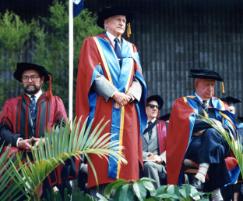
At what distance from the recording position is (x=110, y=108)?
28.5ft

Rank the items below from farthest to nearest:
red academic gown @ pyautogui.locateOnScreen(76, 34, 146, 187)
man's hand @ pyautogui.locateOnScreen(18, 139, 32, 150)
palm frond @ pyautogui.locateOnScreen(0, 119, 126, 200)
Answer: man's hand @ pyautogui.locateOnScreen(18, 139, 32, 150) → red academic gown @ pyautogui.locateOnScreen(76, 34, 146, 187) → palm frond @ pyautogui.locateOnScreen(0, 119, 126, 200)

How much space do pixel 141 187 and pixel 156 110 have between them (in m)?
3.65

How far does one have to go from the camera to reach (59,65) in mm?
12555

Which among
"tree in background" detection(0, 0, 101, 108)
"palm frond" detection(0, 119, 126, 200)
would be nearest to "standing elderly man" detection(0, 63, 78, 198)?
"palm frond" detection(0, 119, 126, 200)

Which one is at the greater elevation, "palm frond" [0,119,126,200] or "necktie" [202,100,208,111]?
"necktie" [202,100,208,111]

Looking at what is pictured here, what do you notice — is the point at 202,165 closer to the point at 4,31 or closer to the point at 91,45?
the point at 91,45

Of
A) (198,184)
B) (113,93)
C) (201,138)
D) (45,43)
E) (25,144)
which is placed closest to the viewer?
(113,93)

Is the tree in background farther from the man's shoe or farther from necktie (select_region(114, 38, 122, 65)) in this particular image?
the man's shoe

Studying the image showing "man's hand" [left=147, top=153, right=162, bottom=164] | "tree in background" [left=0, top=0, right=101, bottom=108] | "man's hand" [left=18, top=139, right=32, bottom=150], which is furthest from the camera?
"tree in background" [left=0, top=0, right=101, bottom=108]

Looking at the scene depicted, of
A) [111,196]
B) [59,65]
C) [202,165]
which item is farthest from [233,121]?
[59,65]

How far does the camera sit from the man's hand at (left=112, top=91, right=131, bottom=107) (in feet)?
28.2

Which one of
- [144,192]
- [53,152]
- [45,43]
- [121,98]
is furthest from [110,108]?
[45,43]

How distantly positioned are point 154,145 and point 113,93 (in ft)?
7.05

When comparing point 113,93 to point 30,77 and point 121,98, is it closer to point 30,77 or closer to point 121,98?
point 121,98
